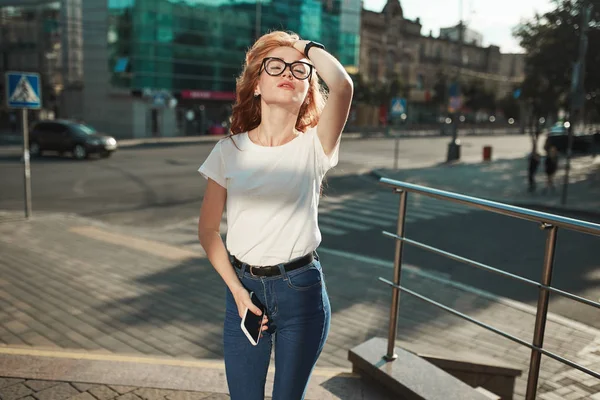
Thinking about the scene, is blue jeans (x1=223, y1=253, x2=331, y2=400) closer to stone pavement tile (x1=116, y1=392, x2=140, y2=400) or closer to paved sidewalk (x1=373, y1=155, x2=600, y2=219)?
stone pavement tile (x1=116, y1=392, x2=140, y2=400)

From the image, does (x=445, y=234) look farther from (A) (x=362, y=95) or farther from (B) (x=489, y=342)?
(A) (x=362, y=95)

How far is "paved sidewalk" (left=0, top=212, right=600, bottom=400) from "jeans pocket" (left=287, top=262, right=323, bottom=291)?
2068 millimetres

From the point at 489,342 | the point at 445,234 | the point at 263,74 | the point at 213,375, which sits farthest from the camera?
the point at 445,234

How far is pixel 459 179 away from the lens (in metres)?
21.1

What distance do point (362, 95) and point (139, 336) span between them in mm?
54961

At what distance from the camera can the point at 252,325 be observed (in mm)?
2117

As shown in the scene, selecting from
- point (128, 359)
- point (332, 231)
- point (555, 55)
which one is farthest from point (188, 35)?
point (128, 359)

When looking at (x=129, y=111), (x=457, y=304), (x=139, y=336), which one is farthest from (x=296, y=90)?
(x=129, y=111)

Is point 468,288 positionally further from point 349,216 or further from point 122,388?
point 349,216

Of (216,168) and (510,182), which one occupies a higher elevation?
(216,168)

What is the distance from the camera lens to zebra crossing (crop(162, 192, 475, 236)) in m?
11.0

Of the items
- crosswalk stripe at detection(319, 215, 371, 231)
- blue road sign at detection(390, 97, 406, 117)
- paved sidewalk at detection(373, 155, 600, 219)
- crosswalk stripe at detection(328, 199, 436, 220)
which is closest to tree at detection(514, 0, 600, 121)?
paved sidewalk at detection(373, 155, 600, 219)

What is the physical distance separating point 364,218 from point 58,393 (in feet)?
30.6

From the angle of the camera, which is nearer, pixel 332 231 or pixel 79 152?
pixel 332 231
